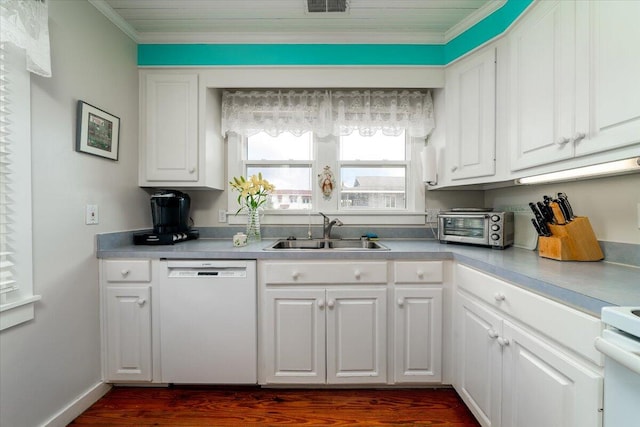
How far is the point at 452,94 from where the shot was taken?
79.2 inches

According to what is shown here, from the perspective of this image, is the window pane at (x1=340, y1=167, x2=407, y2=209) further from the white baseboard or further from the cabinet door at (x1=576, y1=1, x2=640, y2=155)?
the white baseboard

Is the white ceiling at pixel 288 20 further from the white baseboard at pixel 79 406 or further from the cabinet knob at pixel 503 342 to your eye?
the white baseboard at pixel 79 406

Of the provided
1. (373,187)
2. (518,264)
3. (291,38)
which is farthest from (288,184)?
(518,264)

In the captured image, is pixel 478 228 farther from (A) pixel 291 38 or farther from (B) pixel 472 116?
(A) pixel 291 38

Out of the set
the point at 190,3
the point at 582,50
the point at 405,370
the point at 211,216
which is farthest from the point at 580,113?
the point at 211,216

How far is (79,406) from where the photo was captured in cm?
160

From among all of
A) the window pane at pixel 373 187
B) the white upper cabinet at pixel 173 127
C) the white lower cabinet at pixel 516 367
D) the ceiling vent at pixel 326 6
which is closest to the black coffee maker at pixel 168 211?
the white upper cabinet at pixel 173 127

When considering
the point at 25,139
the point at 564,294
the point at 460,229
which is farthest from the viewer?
the point at 460,229

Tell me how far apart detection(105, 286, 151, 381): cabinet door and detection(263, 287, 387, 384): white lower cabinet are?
0.77m

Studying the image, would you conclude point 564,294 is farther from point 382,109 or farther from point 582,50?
point 382,109

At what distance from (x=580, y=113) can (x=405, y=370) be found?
5.46 ft

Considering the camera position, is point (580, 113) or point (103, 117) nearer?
point (580, 113)

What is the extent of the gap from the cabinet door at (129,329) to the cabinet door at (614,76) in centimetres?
248

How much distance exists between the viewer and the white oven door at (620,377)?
68cm
